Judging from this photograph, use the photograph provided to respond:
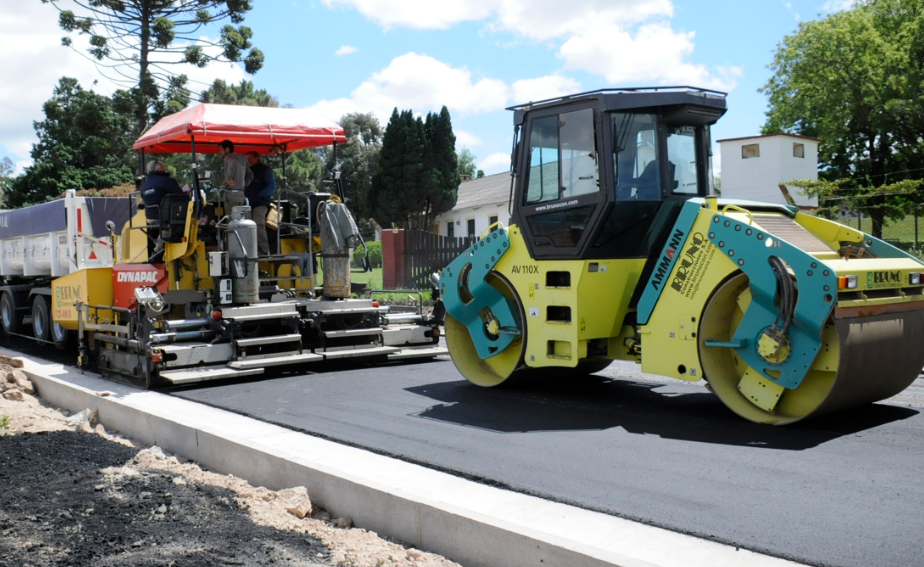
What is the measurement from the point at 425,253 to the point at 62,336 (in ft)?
42.6

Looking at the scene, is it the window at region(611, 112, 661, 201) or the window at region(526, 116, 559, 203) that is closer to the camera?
the window at region(611, 112, 661, 201)

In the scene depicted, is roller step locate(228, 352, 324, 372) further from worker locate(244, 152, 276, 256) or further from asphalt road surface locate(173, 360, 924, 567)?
worker locate(244, 152, 276, 256)

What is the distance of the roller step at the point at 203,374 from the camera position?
28.6 feet

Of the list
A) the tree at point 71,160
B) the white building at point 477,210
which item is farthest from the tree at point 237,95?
the white building at point 477,210

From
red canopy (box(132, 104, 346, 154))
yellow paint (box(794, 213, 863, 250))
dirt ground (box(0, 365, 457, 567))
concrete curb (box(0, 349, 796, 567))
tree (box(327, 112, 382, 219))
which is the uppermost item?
tree (box(327, 112, 382, 219))

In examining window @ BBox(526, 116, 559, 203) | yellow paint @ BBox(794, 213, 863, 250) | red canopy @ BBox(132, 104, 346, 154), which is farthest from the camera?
red canopy @ BBox(132, 104, 346, 154)

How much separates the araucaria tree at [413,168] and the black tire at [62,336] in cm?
2816

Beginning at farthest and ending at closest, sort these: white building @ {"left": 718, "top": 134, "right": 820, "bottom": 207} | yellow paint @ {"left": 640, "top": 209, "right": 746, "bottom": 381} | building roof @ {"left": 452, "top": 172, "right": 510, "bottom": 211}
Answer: building roof @ {"left": 452, "top": 172, "right": 510, "bottom": 211}, white building @ {"left": 718, "top": 134, "right": 820, "bottom": 207}, yellow paint @ {"left": 640, "top": 209, "right": 746, "bottom": 381}

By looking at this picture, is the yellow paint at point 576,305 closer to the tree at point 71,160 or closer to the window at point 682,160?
the window at point 682,160

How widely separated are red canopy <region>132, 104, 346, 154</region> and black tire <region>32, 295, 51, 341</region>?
3.42 meters

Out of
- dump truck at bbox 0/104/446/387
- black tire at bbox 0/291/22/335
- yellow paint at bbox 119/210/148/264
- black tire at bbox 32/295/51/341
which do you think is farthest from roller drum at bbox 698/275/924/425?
black tire at bbox 0/291/22/335

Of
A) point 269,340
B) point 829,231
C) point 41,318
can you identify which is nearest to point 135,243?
point 269,340

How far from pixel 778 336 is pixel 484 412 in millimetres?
2644

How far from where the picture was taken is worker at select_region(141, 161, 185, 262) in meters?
10.2
